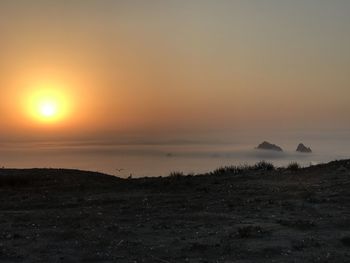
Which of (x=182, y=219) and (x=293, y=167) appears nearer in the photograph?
(x=182, y=219)

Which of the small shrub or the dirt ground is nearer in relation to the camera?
the dirt ground

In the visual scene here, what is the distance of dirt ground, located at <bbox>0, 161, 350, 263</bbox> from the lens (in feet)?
30.6

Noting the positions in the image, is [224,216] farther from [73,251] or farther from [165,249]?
[73,251]

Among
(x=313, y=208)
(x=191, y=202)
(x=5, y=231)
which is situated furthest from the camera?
(x=191, y=202)

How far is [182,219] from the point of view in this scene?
11820 millimetres

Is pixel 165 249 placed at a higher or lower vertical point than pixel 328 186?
lower

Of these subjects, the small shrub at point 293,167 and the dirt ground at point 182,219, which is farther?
the small shrub at point 293,167

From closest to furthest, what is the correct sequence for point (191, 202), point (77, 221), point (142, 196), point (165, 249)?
point (165, 249) < point (77, 221) < point (191, 202) < point (142, 196)

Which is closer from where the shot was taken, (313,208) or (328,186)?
(313,208)

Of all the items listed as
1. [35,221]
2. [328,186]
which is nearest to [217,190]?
[328,186]

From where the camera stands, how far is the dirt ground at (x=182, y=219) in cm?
933

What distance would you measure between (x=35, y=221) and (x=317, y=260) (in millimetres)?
6128

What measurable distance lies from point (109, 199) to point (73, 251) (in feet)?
16.5

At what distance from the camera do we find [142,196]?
15039 mm
